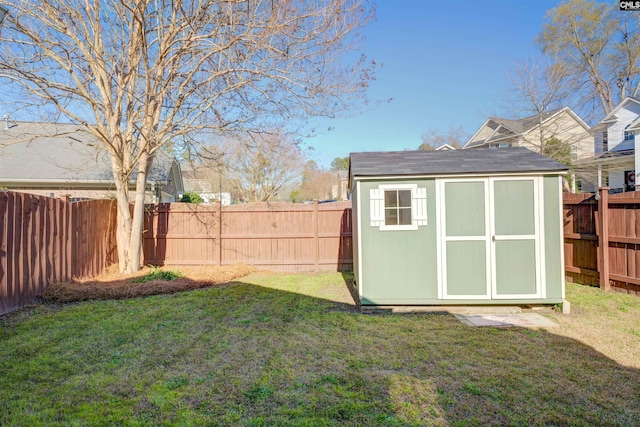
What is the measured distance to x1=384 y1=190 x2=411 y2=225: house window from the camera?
5.34 metres

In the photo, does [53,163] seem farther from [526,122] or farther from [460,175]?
[526,122]

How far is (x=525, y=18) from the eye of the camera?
13.2 meters

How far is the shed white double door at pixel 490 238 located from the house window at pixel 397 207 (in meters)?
0.46

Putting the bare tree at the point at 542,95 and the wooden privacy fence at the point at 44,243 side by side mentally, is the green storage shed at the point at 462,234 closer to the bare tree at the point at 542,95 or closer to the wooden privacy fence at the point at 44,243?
the wooden privacy fence at the point at 44,243

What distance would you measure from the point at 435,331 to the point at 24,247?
5.94 m

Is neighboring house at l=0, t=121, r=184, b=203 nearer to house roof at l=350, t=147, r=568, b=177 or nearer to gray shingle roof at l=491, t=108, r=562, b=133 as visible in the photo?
house roof at l=350, t=147, r=568, b=177

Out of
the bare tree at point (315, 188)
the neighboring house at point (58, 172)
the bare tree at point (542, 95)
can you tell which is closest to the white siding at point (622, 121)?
the bare tree at point (542, 95)

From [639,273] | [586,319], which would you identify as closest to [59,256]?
[586,319]

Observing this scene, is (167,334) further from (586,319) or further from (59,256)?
(586,319)

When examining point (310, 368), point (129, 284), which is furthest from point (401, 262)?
point (129, 284)

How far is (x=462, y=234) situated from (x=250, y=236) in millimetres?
5399

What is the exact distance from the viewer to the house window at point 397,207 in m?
5.34

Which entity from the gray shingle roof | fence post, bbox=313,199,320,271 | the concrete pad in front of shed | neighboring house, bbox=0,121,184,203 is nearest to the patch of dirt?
fence post, bbox=313,199,320,271

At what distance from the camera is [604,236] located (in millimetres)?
6172
